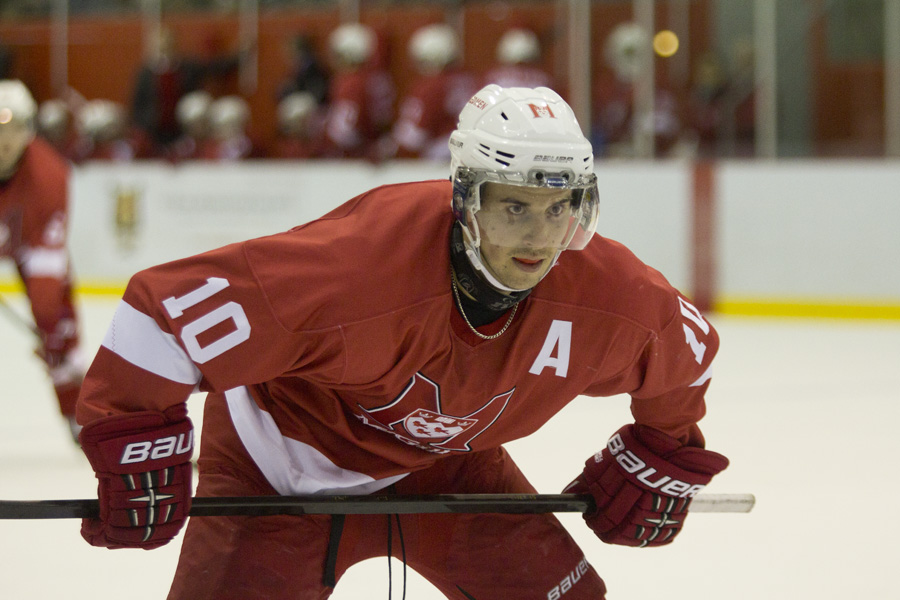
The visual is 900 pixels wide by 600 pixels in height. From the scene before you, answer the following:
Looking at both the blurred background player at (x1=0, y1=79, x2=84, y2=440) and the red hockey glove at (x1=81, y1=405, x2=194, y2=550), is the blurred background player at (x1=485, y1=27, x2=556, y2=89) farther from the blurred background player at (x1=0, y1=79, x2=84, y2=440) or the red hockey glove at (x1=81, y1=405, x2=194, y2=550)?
the red hockey glove at (x1=81, y1=405, x2=194, y2=550)

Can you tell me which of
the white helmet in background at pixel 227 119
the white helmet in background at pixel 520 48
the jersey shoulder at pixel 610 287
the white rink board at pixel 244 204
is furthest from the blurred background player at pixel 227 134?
the jersey shoulder at pixel 610 287

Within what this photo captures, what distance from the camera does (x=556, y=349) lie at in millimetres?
1968

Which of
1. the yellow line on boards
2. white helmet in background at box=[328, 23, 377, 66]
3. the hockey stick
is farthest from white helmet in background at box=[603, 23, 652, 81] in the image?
the hockey stick

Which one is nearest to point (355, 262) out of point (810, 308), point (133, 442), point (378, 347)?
point (378, 347)

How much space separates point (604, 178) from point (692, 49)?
4.18 ft

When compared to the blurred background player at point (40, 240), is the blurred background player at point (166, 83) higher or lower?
higher

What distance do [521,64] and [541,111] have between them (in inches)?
268

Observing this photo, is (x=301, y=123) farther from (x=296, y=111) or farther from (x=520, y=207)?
(x=520, y=207)

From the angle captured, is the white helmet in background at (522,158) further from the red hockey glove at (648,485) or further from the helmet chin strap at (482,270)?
the red hockey glove at (648,485)

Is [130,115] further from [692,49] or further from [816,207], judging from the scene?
[816,207]

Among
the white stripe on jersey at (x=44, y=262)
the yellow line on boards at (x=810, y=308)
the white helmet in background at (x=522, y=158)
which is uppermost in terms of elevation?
the white helmet in background at (x=522, y=158)

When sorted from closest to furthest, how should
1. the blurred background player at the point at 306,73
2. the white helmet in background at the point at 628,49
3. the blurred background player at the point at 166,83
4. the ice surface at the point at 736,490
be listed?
the ice surface at the point at 736,490 → the white helmet in background at the point at 628,49 → the blurred background player at the point at 306,73 → the blurred background player at the point at 166,83

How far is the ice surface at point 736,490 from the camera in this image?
105 inches

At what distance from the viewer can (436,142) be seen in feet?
27.9
